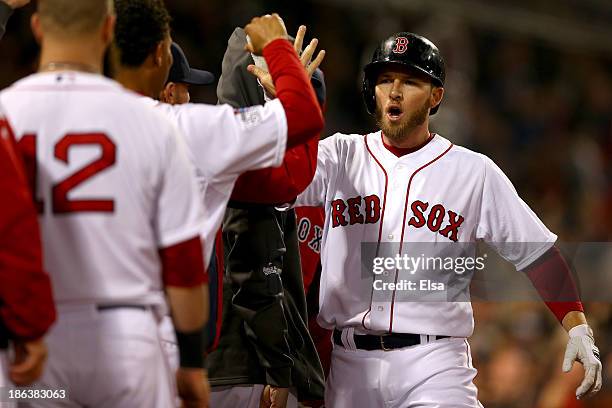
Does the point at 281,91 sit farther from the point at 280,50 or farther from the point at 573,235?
the point at 573,235

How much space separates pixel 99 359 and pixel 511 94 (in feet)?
30.2

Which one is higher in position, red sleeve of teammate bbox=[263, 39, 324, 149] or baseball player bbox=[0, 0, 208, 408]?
red sleeve of teammate bbox=[263, 39, 324, 149]

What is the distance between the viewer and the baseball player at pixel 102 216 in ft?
7.62

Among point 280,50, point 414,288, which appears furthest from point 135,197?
point 414,288

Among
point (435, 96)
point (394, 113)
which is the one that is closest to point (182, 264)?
point (394, 113)

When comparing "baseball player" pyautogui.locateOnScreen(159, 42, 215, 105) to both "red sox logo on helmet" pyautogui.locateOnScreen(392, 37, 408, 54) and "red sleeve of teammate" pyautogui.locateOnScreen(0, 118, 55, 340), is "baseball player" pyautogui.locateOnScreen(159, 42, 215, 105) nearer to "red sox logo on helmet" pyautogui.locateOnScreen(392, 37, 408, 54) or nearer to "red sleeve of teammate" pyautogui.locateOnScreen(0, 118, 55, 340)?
"red sox logo on helmet" pyautogui.locateOnScreen(392, 37, 408, 54)

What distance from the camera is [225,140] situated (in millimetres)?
2703

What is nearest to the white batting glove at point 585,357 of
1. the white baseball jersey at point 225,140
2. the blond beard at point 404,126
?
the blond beard at point 404,126

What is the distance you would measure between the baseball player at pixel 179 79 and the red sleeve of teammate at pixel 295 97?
0.57 meters

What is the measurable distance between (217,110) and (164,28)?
0.25 metres

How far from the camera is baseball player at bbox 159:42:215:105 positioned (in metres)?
3.39

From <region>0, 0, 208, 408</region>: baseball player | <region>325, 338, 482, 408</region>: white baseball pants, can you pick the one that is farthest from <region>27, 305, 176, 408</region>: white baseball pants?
<region>325, 338, 482, 408</region>: white baseball pants

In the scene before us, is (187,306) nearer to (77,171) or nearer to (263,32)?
(77,171)

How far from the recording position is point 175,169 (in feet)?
7.84
